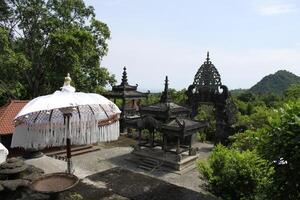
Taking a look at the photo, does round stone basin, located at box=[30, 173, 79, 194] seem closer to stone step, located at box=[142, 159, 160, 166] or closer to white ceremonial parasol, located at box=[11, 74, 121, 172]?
white ceremonial parasol, located at box=[11, 74, 121, 172]

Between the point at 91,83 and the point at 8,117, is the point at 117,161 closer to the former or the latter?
the point at 8,117

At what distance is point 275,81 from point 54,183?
370 feet

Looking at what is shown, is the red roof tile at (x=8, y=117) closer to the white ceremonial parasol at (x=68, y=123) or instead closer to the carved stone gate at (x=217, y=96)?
the white ceremonial parasol at (x=68, y=123)

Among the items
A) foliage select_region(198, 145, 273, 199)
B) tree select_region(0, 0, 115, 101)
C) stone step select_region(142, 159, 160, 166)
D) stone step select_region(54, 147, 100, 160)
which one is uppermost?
tree select_region(0, 0, 115, 101)

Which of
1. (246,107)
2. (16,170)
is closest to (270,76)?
(246,107)

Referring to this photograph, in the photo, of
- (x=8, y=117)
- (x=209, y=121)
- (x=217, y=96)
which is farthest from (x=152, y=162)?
(x=209, y=121)

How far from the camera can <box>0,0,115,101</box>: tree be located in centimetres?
2414

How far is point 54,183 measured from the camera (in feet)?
25.8

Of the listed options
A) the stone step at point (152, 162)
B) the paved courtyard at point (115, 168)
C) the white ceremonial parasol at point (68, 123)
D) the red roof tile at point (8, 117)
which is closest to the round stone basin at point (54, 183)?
the white ceremonial parasol at point (68, 123)

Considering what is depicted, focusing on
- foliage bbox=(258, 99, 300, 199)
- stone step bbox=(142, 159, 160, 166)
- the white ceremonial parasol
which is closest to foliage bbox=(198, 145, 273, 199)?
foliage bbox=(258, 99, 300, 199)

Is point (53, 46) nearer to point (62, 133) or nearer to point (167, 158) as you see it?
point (167, 158)

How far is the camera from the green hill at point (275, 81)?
105 meters

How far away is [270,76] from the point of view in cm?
11338

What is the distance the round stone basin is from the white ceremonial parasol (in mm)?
375
